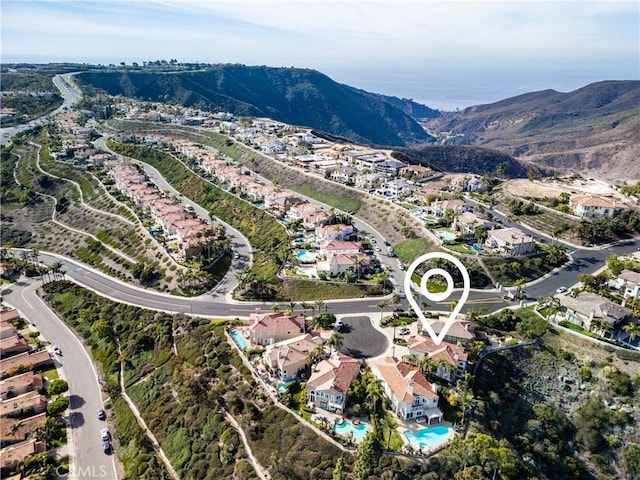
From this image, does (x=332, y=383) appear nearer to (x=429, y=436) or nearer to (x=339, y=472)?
(x=339, y=472)

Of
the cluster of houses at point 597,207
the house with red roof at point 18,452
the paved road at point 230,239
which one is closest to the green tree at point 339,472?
the house with red roof at point 18,452

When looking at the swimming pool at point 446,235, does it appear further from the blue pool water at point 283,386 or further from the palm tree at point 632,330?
the blue pool water at point 283,386

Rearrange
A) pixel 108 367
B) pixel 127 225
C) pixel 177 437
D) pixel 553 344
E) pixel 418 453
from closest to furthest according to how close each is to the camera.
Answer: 1. pixel 418 453
2. pixel 177 437
3. pixel 553 344
4. pixel 108 367
5. pixel 127 225

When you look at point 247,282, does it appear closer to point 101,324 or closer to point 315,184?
point 101,324

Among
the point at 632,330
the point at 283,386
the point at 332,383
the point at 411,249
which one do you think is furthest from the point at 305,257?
the point at 632,330

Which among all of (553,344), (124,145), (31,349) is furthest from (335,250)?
(124,145)
